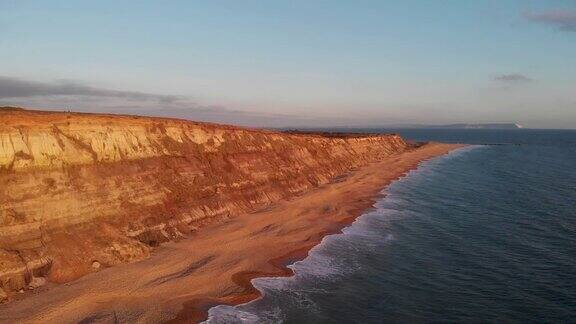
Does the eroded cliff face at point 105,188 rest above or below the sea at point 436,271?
above

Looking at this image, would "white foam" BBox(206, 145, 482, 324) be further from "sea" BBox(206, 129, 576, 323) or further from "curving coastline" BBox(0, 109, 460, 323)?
"curving coastline" BBox(0, 109, 460, 323)

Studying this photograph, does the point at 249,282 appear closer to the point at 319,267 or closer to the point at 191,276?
the point at 191,276

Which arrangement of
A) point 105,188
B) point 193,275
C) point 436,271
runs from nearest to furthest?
point 193,275 → point 436,271 → point 105,188

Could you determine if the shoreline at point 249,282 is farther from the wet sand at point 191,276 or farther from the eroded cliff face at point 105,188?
the eroded cliff face at point 105,188

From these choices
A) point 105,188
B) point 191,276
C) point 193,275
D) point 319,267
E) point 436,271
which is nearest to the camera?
point 191,276

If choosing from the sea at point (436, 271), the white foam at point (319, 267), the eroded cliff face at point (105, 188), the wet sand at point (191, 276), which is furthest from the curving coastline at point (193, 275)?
the eroded cliff face at point (105, 188)

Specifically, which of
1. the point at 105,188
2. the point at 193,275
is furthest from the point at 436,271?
the point at 105,188

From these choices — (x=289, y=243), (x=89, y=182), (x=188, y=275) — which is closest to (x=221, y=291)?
(x=188, y=275)
